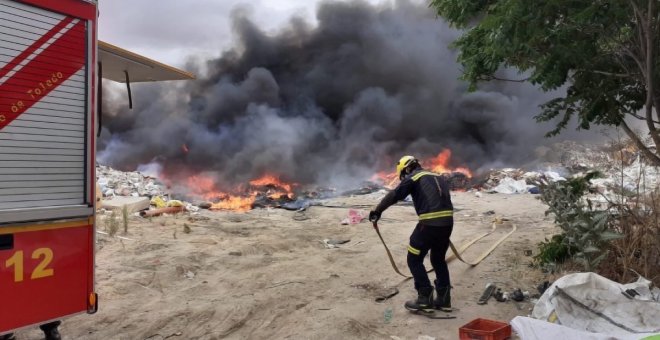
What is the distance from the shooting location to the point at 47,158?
2984 mm

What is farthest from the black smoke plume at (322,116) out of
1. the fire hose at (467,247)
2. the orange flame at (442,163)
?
the fire hose at (467,247)

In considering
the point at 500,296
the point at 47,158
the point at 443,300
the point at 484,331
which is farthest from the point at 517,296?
the point at 47,158

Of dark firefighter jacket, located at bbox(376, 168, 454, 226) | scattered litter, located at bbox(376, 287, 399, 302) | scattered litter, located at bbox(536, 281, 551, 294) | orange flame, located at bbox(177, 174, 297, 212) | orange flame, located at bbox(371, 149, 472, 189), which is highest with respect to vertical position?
orange flame, located at bbox(371, 149, 472, 189)

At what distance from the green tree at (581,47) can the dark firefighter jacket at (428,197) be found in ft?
4.16

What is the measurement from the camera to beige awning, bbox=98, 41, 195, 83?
377 centimetres

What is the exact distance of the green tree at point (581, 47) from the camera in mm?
3494

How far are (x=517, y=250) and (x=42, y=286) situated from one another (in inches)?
A: 228

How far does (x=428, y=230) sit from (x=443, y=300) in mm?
701

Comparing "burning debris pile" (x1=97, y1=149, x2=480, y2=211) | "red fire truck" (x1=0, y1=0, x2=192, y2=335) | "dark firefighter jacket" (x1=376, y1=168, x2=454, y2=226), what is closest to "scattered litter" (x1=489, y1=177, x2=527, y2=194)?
"burning debris pile" (x1=97, y1=149, x2=480, y2=211)

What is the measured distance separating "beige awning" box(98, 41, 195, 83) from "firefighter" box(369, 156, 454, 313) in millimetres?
2349

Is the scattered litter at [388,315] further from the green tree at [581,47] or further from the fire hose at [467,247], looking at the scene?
the green tree at [581,47]

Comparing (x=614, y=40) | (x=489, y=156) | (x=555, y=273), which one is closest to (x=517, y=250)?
(x=555, y=273)

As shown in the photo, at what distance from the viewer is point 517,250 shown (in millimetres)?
6707

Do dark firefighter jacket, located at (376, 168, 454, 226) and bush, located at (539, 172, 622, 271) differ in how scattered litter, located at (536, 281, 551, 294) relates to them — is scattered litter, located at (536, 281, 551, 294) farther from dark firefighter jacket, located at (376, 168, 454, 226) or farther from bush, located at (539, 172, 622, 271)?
dark firefighter jacket, located at (376, 168, 454, 226)
